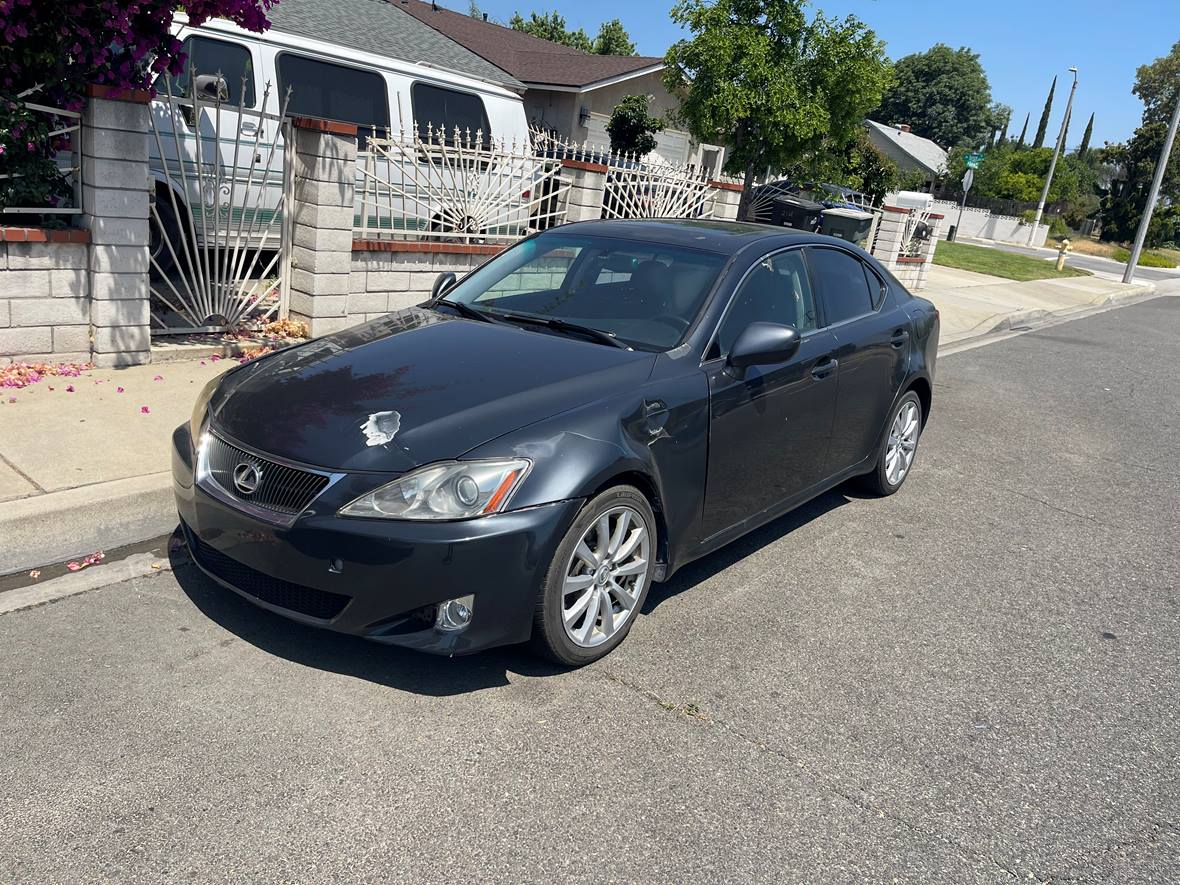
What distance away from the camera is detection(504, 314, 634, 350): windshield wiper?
13.9 feet

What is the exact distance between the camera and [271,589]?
3.49m

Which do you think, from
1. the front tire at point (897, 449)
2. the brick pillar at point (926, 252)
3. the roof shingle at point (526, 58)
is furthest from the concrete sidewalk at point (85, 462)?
the roof shingle at point (526, 58)

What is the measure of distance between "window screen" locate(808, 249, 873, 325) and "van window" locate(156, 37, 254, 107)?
18.2 ft

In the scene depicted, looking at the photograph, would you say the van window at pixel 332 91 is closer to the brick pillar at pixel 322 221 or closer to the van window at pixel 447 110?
the van window at pixel 447 110

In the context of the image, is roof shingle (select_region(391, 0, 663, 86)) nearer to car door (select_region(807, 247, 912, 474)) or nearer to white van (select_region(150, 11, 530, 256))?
white van (select_region(150, 11, 530, 256))

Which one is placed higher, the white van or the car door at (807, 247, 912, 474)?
the white van

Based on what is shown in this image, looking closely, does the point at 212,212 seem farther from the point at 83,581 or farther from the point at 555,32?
the point at 555,32

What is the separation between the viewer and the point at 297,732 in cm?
318

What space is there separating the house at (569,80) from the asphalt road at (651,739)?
61.2 feet

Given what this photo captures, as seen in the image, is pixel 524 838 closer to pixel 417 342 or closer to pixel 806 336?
pixel 417 342

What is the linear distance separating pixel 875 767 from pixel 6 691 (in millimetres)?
2940

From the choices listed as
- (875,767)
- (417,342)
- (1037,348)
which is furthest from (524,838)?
(1037,348)

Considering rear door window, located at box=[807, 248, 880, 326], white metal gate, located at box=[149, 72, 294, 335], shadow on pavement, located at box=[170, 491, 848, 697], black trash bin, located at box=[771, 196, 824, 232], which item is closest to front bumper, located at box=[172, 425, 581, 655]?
shadow on pavement, located at box=[170, 491, 848, 697]

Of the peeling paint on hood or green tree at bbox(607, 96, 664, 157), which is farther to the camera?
green tree at bbox(607, 96, 664, 157)
